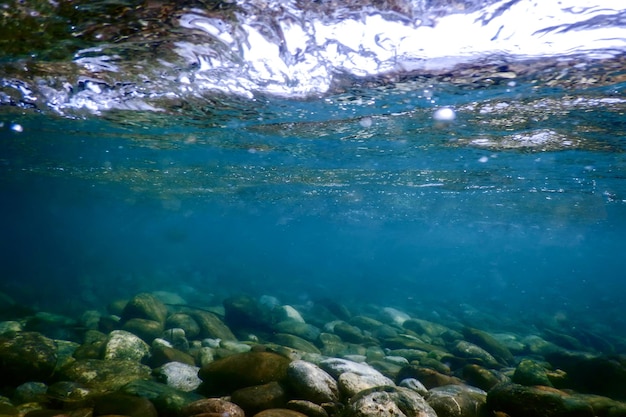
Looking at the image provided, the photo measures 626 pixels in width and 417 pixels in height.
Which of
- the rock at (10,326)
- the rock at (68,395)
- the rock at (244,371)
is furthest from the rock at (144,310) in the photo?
the rock at (244,371)

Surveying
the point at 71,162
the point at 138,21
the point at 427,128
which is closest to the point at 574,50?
the point at 427,128

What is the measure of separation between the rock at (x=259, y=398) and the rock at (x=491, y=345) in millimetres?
10822

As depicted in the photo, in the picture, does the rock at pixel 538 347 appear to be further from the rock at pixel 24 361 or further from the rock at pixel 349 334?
the rock at pixel 24 361

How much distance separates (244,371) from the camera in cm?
739

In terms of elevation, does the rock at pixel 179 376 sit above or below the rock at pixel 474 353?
above

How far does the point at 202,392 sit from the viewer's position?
761cm

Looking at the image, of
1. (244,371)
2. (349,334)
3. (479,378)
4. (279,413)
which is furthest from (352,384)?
(349,334)

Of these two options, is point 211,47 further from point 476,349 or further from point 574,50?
point 476,349

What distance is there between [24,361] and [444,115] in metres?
12.8

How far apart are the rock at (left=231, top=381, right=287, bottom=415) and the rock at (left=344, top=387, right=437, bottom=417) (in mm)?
1452

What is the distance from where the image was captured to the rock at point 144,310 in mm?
13977

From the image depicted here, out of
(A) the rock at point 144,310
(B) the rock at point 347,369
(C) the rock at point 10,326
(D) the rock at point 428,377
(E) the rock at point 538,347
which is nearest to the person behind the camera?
(B) the rock at point 347,369

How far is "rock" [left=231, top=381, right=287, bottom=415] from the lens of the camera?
6418mm

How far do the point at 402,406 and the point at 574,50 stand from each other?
7.63 metres
